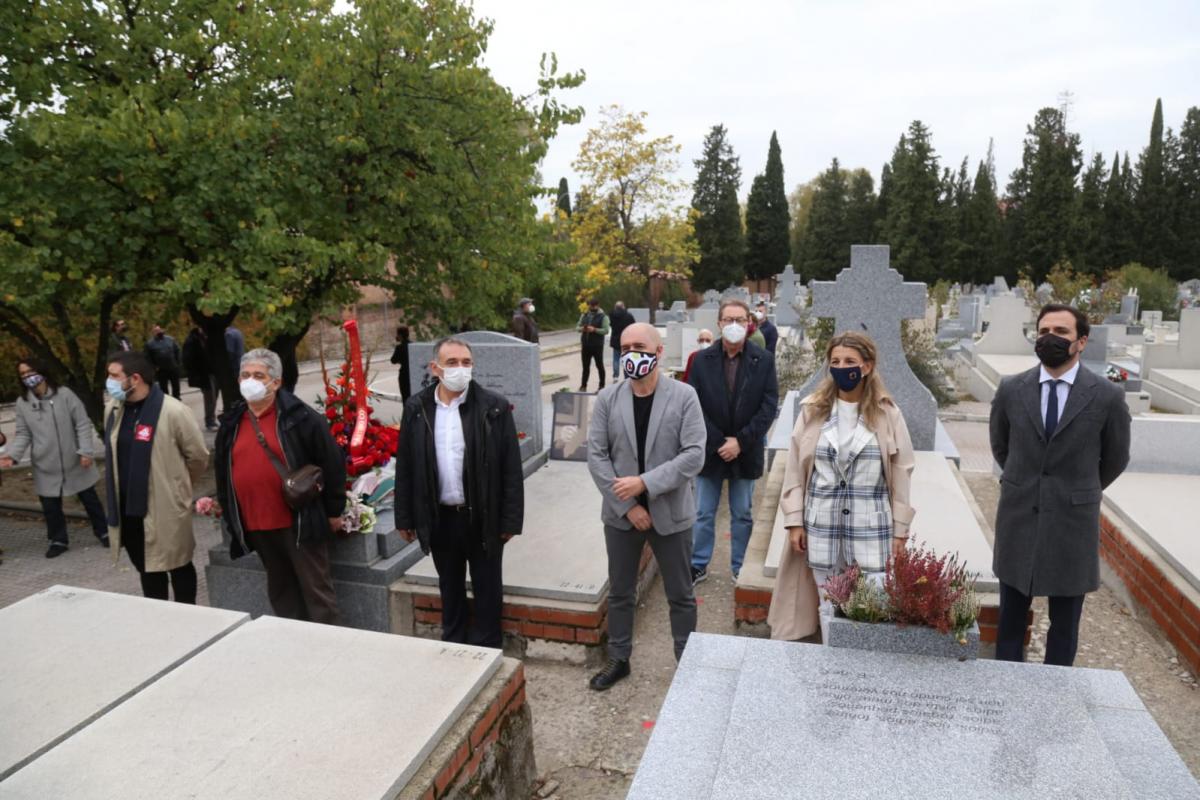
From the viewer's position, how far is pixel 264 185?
733cm

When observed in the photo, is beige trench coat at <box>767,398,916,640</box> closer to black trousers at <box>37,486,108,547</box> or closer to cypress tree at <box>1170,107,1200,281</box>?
black trousers at <box>37,486,108,547</box>

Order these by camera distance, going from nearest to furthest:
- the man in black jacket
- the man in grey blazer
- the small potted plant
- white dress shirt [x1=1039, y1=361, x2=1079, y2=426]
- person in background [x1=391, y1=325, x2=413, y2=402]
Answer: the small potted plant, white dress shirt [x1=1039, y1=361, x2=1079, y2=426], the man in grey blazer, the man in black jacket, person in background [x1=391, y1=325, x2=413, y2=402]

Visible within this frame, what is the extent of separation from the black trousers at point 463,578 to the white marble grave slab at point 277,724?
845mm

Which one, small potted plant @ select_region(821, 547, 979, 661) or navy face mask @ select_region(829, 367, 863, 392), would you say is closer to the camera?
small potted plant @ select_region(821, 547, 979, 661)

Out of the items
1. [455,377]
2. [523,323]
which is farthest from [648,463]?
[523,323]

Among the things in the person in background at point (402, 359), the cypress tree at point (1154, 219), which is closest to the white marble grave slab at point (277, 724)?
the person in background at point (402, 359)

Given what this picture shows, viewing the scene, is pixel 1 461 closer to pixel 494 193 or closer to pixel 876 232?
pixel 494 193

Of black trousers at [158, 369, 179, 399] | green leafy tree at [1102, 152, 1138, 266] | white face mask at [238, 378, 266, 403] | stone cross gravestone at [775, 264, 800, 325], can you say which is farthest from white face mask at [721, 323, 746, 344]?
green leafy tree at [1102, 152, 1138, 266]

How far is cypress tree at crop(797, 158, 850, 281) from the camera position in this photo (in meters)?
48.7

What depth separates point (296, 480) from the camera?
4.17 m

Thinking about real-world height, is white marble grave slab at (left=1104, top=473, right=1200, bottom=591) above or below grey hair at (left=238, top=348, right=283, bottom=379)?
below

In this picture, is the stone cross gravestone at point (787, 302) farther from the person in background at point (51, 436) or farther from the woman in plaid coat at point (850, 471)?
the woman in plaid coat at point (850, 471)

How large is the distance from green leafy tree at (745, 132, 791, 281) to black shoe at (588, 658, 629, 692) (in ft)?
153

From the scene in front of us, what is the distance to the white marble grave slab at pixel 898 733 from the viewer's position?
244 cm
